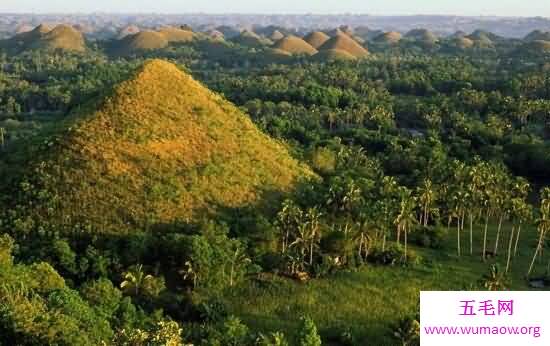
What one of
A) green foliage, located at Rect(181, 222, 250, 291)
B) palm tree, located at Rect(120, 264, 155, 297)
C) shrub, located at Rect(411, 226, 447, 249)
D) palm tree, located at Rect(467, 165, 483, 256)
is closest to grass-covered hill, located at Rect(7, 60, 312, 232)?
green foliage, located at Rect(181, 222, 250, 291)

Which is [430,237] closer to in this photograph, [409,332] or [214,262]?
[214,262]

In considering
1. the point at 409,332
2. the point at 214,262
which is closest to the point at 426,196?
the point at 214,262

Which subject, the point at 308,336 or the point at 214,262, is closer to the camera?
the point at 308,336

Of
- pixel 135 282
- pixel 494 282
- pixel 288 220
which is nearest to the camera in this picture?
pixel 494 282

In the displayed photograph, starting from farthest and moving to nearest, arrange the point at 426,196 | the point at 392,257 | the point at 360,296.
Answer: the point at 426,196 < the point at 392,257 < the point at 360,296

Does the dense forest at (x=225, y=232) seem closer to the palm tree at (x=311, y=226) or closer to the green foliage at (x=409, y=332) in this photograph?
the green foliage at (x=409, y=332)

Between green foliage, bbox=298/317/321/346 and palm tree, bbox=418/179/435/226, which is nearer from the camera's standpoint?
green foliage, bbox=298/317/321/346

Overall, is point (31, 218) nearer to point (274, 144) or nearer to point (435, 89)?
point (274, 144)

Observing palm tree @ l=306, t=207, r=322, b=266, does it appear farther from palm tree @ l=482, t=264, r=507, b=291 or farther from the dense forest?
palm tree @ l=482, t=264, r=507, b=291

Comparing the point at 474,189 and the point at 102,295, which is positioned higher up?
the point at 474,189
